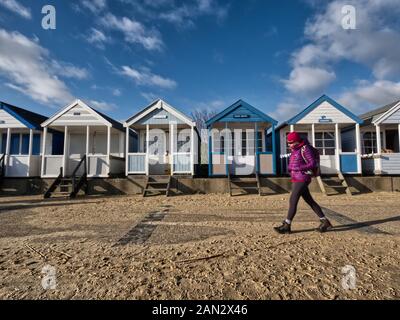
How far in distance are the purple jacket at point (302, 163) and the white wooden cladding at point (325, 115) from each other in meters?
8.54

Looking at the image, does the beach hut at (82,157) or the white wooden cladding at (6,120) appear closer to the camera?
the beach hut at (82,157)

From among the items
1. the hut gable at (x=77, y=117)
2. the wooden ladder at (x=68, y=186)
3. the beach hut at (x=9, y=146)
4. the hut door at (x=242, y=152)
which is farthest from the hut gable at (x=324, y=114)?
the beach hut at (x=9, y=146)

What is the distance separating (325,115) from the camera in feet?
38.5

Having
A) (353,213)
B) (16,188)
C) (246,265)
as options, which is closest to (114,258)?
(246,265)

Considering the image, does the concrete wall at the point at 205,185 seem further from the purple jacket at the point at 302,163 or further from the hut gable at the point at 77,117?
the purple jacket at the point at 302,163

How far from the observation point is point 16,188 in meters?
10.8

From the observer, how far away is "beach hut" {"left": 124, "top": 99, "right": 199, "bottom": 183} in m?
11.2

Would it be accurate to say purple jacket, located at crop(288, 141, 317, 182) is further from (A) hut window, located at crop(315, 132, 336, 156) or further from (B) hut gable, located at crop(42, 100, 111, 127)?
(A) hut window, located at crop(315, 132, 336, 156)

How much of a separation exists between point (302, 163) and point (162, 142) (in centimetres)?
999

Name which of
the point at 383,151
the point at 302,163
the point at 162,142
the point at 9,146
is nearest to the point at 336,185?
the point at 383,151

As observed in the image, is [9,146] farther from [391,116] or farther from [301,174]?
[391,116]

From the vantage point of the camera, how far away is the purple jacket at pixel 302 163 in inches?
158

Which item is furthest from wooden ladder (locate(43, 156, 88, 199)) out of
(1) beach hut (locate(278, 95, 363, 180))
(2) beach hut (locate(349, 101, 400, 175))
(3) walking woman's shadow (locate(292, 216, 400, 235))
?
(2) beach hut (locate(349, 101, 400, 175))
